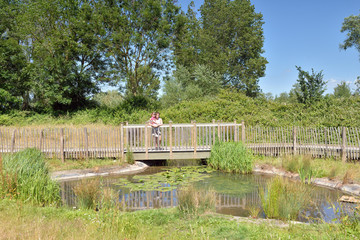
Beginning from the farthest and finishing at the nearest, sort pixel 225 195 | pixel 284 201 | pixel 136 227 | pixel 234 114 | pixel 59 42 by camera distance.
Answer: pixel 59 42 < pixel 234 114 < pixel 225 195 < pixel 284 201 < pixel 136 227

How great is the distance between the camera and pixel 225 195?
8.33 meters

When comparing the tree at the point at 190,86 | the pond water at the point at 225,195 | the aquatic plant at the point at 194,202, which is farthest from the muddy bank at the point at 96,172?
the tree at the point at 190,86

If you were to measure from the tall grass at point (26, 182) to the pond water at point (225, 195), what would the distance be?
69 cm

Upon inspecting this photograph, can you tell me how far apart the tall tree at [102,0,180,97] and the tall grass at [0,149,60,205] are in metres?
17.2

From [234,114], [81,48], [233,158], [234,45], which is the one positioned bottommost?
[233,158]

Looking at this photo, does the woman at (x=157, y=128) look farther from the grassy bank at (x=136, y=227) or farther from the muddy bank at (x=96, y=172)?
the grassy bank at (x=136, y=227)

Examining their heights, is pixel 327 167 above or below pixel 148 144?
below

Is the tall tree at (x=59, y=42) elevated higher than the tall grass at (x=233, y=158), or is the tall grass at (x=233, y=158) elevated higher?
the tall tree at (x=59, y=42)

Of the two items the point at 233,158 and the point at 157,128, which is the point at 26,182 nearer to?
the point at 157,128

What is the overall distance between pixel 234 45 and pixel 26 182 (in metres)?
34.4

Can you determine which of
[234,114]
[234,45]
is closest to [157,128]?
[234,114]

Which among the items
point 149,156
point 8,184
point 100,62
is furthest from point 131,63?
point 8,184

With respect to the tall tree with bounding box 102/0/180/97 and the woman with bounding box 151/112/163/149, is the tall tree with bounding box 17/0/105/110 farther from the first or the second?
the woman with bounding box 151/112/163/149

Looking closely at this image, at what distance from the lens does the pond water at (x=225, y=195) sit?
268 inches
